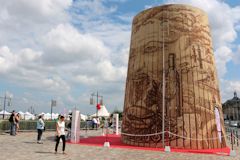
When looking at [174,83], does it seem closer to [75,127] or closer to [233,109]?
[75,127]

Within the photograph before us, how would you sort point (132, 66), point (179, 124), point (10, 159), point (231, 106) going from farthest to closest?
1. point (231, 106)
2. point (132, 66)
3. point (179, 124)
4. point (10, 159)

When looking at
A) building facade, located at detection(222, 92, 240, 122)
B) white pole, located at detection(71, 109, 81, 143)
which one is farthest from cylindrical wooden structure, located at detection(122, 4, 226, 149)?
building facade, located at detection(222, 92, 240, 122)

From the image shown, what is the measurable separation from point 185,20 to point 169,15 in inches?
37.4

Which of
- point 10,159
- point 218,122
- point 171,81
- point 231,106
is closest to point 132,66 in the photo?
point 171,81

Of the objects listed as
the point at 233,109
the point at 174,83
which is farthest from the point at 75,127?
the point at 233,109

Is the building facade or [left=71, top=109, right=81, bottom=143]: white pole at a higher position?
the building facade

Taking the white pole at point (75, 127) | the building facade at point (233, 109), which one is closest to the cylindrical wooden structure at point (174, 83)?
the white pole at point (75, 127)

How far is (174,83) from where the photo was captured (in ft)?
46.5

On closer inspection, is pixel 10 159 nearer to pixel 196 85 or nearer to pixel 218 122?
pixel 196 85

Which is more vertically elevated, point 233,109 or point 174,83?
point 233,109

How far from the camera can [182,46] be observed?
14.6m

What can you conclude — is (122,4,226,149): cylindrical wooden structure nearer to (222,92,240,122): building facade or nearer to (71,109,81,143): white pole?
(71,109,81,143): white pole

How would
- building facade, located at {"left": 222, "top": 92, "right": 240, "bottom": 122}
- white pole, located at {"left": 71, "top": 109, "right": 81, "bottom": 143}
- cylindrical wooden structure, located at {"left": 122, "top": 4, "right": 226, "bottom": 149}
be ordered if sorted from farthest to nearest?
building facade, located at {"left": 222, "top": 92, "right": 240, "bottom": 122}, white pole, located at {"left": 71, "top": 109, "right": 81, "bottom": 143}, cylindrical wooden structure, located at {"left": 122, "top": 4, "right": 226, "bottom": 149}

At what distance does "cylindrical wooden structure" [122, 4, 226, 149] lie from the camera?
45.1 ft
